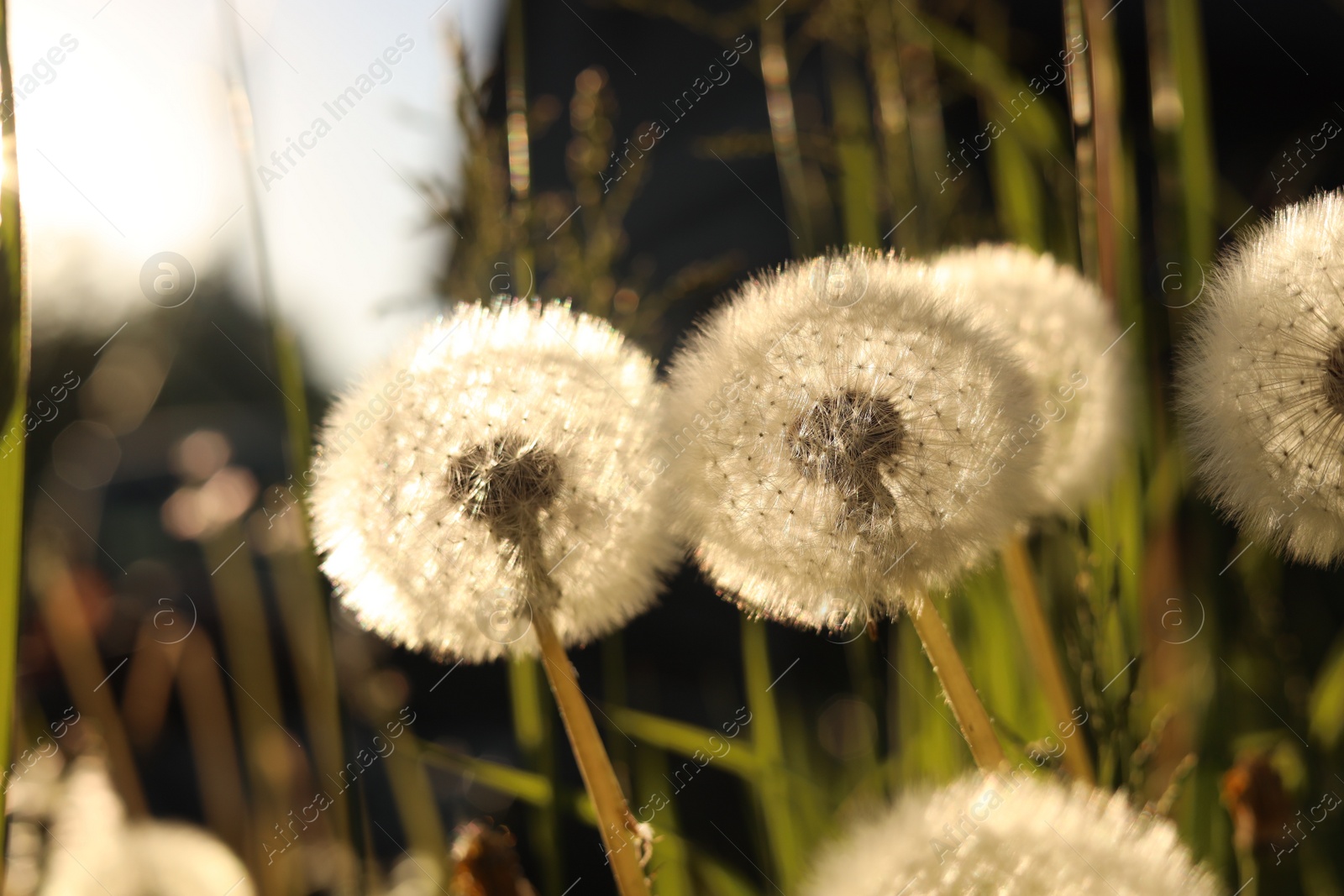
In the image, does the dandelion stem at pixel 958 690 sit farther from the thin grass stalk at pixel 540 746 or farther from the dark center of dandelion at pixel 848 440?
the thin grass stalk at pixel 540 746

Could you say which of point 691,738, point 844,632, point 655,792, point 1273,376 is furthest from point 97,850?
point 1273,376

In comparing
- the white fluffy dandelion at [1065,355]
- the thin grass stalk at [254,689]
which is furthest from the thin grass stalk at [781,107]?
the thin grass stalk at [254,689]

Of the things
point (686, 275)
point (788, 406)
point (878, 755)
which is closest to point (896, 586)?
point (788, 406)

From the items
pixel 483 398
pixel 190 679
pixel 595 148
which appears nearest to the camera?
pixel 483 398

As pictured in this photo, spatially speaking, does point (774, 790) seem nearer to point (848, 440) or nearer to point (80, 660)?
point (848, 440)

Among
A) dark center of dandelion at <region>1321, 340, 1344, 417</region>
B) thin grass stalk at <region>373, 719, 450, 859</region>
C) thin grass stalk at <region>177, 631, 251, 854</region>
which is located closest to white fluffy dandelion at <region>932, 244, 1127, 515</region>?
dark center of dandelion at <region>1321, 340, 1344, 417</region>

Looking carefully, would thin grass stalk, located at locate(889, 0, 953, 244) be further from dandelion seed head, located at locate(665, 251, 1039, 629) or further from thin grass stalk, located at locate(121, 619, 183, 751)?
thin grass stalk, located at locate(121, 619, 183, 751)

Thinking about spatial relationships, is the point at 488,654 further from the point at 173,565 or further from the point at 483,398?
the point at 173,565
